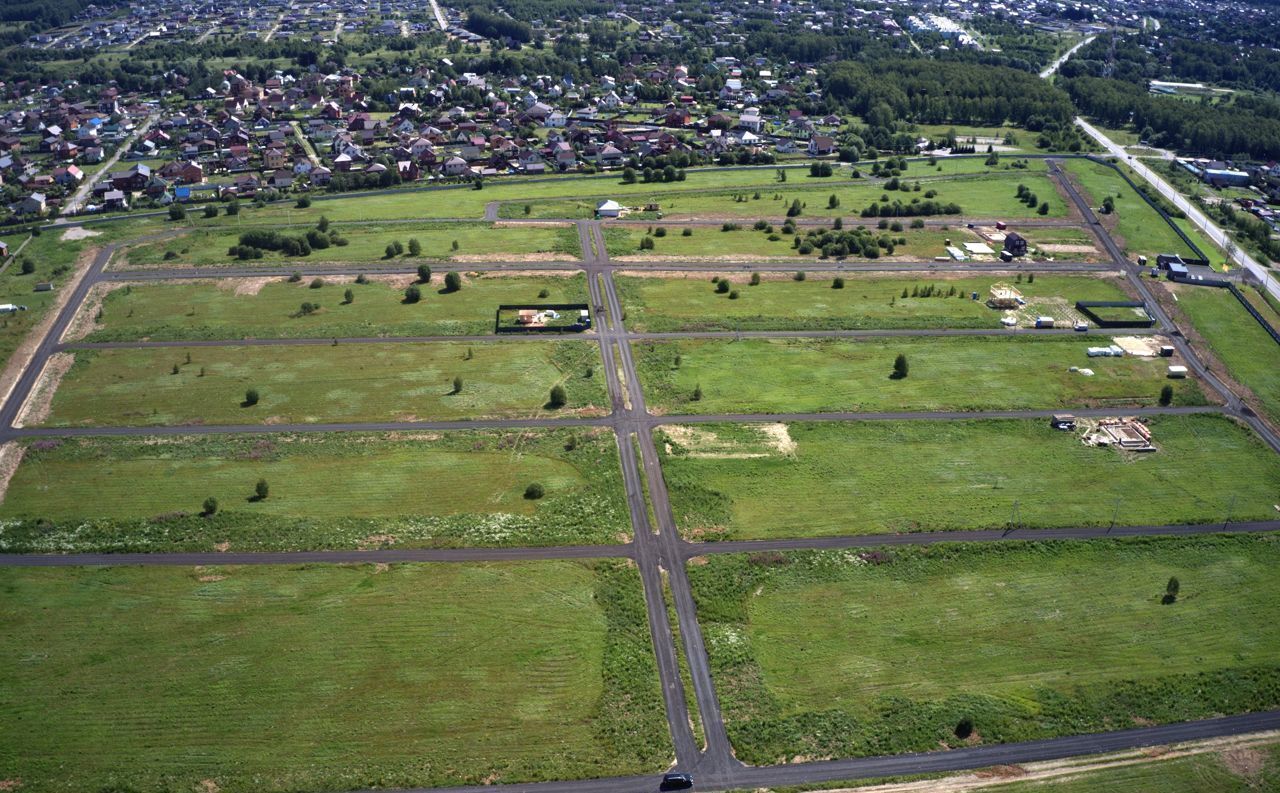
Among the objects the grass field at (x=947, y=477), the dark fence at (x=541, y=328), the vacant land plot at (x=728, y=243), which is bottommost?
the vacant land plot at (x=728, y=243)

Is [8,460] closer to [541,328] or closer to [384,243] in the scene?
[541,328]

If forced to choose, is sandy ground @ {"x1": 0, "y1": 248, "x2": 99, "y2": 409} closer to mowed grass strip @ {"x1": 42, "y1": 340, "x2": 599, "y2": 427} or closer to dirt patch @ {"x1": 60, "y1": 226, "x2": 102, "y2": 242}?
mowed grass strip @ {"x1": 42, "y1": 340, "x2": 599, "y2": 427}

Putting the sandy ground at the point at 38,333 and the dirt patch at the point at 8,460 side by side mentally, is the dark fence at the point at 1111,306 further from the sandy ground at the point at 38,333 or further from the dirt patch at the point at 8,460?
the sandy ground at the point at 38,333

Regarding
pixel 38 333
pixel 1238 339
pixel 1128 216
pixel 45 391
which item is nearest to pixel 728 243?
pixel 1238 339

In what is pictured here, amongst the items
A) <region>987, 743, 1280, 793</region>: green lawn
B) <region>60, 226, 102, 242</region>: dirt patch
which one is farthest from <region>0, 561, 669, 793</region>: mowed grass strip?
<region>60, 226, 102, 242</region>: dirt patch

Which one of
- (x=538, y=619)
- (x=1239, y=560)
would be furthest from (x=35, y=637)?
(x=1239, y=560)

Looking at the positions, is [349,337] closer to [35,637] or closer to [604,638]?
[35,637]

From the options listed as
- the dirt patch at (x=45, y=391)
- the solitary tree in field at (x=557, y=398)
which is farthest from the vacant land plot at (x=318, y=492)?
the dirt patch at (x=45, y=391)
